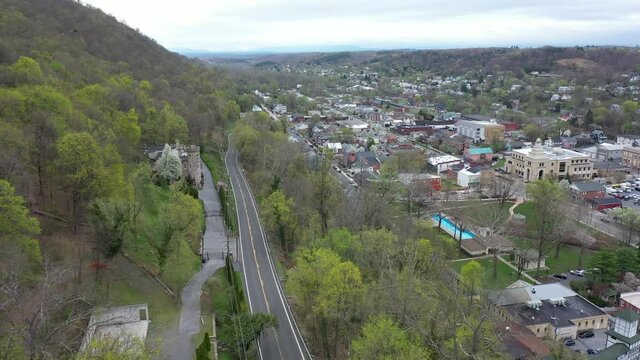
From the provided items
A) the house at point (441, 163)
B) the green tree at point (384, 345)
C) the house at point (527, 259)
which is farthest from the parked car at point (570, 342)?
the house at point (441, 163)

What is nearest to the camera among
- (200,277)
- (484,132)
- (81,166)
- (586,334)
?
(81,166)

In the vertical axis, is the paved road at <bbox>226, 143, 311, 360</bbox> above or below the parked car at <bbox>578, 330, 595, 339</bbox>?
above

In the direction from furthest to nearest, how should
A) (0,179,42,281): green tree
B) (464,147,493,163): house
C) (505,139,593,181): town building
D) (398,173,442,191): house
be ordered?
(464,147,493,163): house < (505,139,593,181): town building < (398,173,442,191): house < (0,179,42,281): green tree

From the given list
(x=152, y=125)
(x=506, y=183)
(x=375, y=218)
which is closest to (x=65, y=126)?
(x=152, y=125)

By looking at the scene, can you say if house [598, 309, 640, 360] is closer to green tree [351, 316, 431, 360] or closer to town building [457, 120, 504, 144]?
green tree [351, 316, 431, 360]

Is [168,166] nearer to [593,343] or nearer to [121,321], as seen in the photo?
[121,321]

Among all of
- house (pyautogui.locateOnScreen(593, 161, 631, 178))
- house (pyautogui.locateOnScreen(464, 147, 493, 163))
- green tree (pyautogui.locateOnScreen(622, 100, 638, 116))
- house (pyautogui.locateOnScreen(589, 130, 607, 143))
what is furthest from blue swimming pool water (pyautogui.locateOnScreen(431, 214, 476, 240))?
green tree (pyautogui.locateOnScreen(622, 100, 638, 116))

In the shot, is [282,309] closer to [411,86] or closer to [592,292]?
[592,292]

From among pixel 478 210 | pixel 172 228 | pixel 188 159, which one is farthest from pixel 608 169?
pixel 172 228
